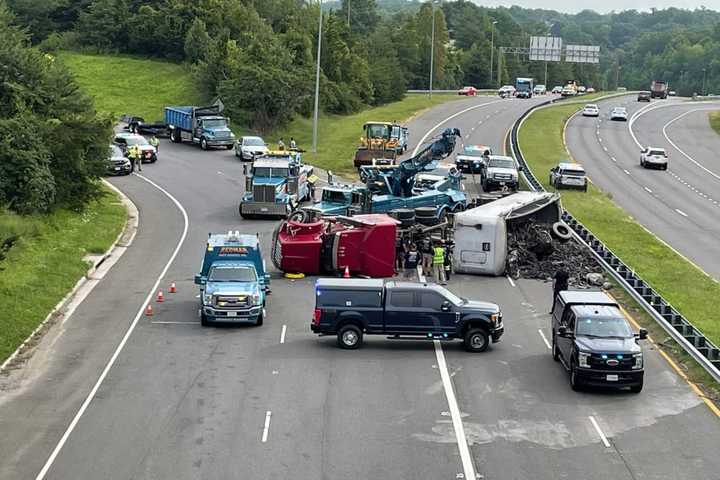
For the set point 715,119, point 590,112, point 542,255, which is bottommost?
point 542,255

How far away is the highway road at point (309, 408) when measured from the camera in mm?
21234

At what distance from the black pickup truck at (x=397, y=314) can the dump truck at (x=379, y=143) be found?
33404mm

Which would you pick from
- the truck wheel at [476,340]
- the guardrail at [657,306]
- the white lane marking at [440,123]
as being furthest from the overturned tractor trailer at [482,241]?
the white lane marking at [440,123]

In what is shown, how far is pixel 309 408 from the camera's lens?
2473 cm

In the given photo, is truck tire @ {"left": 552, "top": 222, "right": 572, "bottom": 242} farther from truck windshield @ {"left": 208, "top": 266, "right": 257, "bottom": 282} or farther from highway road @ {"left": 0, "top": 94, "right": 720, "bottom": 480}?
truck windshield @ {"left": 208, "top": 266, "right": 257, "bottom": 282}

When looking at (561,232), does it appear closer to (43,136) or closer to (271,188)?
(271,188)

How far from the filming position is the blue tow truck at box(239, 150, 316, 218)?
49062 mm

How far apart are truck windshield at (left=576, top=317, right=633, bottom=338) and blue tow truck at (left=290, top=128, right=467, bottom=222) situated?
16.1 m

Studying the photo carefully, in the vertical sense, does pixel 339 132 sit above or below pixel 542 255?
above

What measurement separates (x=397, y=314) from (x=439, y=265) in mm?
8904

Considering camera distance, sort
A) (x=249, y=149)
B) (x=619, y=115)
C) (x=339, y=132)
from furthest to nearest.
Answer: (x=619, y=115) → (x=339, y=132) → (x=249, y=149)

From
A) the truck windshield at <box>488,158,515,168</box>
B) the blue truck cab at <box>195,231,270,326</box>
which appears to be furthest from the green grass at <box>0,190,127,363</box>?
the truck windshield at <box>488,158,515,168</box>

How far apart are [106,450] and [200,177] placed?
1609 inches

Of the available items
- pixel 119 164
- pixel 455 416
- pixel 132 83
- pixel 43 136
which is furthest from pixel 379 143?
pixel 455 416
